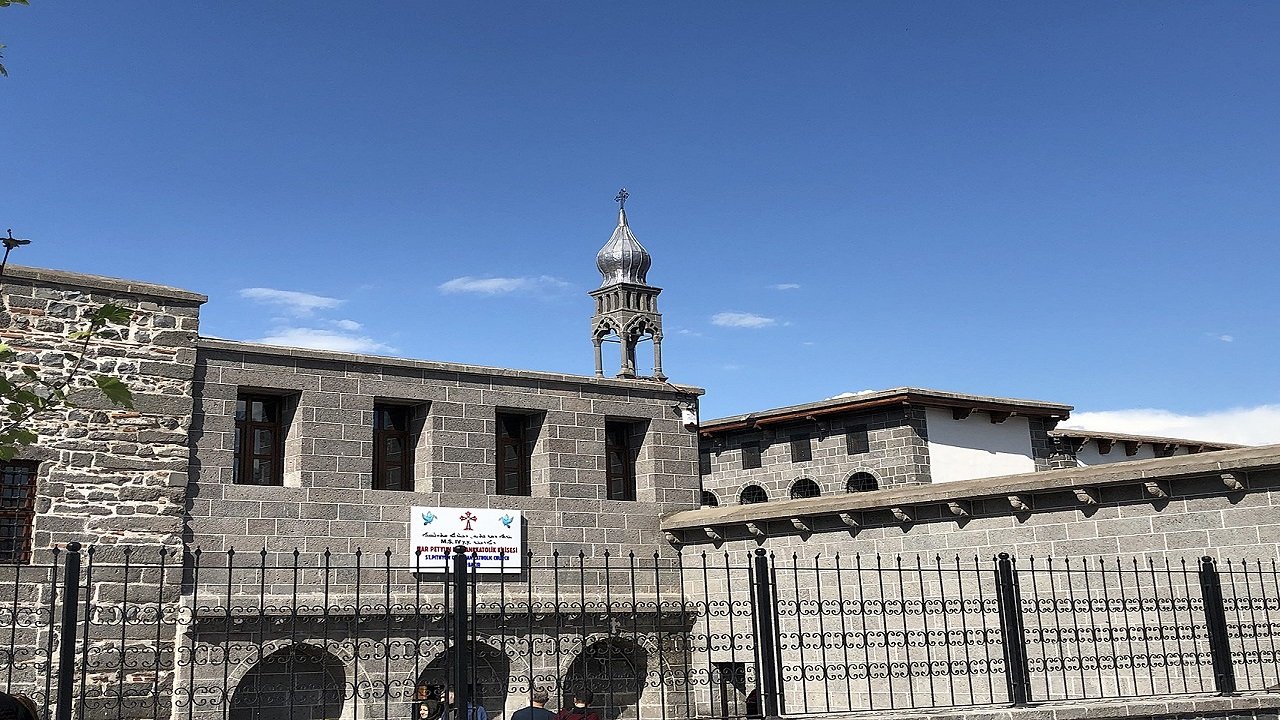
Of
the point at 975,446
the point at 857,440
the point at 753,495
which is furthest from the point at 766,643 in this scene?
the point at 753,495

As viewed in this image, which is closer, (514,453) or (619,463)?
(514,453)

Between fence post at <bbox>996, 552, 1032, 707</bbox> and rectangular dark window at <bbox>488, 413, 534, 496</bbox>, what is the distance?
34.1 feet

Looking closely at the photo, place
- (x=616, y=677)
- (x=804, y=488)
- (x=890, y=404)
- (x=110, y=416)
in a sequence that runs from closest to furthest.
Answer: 1. (x=110, y=416)
2. (x=616, y=677)
3. (x=890, y=404)
4. (x=804, y=488)

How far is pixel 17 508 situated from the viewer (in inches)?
581

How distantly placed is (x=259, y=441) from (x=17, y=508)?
336 cm

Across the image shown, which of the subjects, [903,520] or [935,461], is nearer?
[903,520]

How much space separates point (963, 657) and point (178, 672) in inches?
385

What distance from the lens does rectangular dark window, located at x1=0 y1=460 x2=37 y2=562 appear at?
48.0 feet

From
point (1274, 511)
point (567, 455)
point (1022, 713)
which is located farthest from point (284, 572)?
point (1274, 511)

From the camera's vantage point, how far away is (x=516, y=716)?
11461 millimetres

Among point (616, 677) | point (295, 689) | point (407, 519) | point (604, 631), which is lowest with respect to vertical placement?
point (616, 677)

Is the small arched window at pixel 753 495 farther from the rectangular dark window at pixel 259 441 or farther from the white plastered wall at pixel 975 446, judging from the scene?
the rectangular dark window at pixel 259 441

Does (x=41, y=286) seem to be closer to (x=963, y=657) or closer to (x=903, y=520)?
(x=903, y=520)

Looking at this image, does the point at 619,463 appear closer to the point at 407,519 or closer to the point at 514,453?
the point at 514,453
